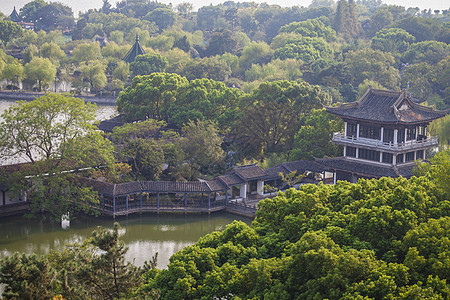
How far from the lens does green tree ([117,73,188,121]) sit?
52.6 metres

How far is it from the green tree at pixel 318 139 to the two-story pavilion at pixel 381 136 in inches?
77.8

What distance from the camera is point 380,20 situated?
10975 centimetres

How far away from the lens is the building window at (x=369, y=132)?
3978 cm

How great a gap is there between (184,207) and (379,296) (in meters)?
21.2

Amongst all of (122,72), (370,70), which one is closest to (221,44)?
(122,72)

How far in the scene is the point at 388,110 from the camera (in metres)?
39.5

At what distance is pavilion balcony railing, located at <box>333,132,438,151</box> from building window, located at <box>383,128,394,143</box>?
0.30 m

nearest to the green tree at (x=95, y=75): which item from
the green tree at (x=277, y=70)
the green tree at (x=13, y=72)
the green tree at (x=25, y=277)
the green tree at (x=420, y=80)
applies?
the green tree at (x=13, y=72)

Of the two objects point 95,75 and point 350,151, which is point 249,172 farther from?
point 95,75

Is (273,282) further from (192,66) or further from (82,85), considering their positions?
(82,85)

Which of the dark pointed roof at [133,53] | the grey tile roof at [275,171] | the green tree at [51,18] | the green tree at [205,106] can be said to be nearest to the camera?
the grey tile roof at [275,171]

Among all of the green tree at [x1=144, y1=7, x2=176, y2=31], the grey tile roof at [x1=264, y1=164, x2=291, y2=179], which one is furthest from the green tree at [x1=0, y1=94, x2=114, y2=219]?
the green tree at [x1=144, y1=7, x2=176, y2=31]

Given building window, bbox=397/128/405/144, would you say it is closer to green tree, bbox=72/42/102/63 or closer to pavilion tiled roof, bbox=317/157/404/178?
pavilion tiled roof, bbox=317/157/404/178

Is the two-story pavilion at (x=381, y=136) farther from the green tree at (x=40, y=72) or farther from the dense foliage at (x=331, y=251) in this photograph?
the green tree at (x=40, y=72)
